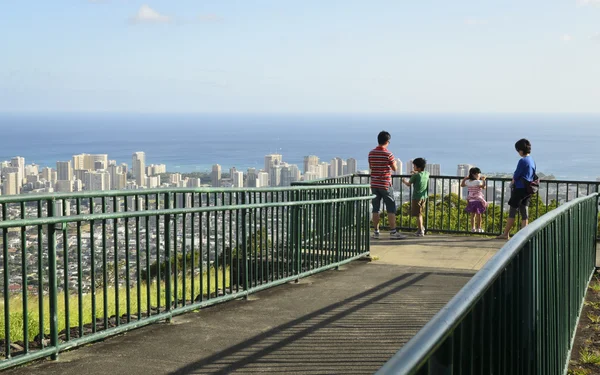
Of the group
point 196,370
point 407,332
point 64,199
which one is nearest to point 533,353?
point 196,370

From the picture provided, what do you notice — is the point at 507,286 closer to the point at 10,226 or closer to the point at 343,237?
the point at 10,226

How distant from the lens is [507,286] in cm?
396

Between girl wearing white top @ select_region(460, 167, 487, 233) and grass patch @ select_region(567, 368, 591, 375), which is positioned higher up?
girl wearing white top @ select_region(460, 167, 487, 233)

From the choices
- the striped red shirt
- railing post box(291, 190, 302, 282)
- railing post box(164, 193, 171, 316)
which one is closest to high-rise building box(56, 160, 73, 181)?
the striped red shirt

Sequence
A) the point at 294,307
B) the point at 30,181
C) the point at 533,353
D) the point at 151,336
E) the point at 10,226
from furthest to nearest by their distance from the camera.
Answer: the point at 30,181 → the point at 294,307 → the point at 151,336 → the point at 10,226 → the point at 533,353

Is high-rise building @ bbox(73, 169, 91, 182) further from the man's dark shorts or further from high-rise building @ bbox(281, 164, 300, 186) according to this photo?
the man's dark shorts

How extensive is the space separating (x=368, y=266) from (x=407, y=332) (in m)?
4.51

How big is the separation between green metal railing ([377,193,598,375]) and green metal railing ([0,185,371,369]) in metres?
3.55

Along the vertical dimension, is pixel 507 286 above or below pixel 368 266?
above

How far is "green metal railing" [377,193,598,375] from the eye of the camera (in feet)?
7.90

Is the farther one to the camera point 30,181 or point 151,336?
point 30,181

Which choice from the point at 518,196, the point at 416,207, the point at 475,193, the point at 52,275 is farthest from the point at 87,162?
the point at 52,275

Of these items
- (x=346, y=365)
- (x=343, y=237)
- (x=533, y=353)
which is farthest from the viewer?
(x=343, y=237)

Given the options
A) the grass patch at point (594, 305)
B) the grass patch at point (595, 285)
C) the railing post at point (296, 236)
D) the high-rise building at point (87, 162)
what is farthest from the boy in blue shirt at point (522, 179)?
the high-rise building at point (87, 162)
